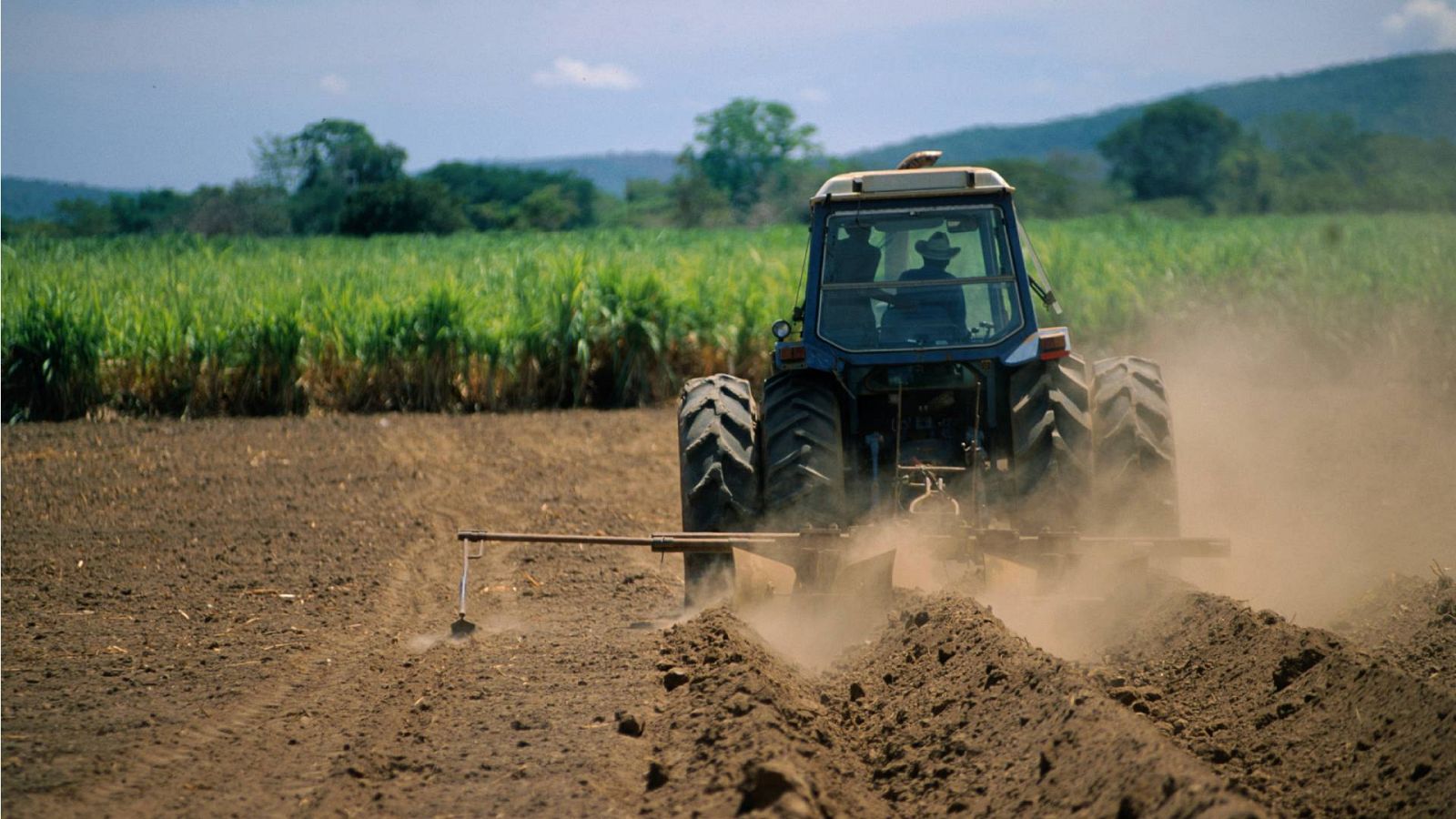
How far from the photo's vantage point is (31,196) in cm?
1305

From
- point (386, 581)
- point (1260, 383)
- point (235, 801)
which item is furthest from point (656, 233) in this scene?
point (235, 801)

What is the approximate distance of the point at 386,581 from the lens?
750cm

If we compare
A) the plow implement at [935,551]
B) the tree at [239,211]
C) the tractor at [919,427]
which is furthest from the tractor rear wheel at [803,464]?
the tree at [239,211]

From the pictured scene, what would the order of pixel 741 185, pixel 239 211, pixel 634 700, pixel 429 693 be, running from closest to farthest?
pixel 634 700
pixel 429 693
pixel 239 211
pixel 741 185

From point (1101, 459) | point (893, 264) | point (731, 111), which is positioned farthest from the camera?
point (731, 111)

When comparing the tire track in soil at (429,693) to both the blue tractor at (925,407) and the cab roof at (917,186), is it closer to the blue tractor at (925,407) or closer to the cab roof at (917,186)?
the blue tractor at (925,407)

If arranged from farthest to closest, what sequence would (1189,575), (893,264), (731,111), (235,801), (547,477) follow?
(731,111)
(547,477)
(1189,575)
(893,264)
(235,801)

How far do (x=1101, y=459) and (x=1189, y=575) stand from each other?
56.8 inches

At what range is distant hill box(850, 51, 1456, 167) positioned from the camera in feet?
322

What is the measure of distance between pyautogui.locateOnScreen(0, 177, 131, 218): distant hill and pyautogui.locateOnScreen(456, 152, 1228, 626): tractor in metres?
8.73

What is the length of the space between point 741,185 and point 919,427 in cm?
4934

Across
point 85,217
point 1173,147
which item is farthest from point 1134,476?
point 1173,147

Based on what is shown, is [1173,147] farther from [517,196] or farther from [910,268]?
[910,268]

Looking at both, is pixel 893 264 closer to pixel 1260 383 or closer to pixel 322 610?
pixel 322 610
